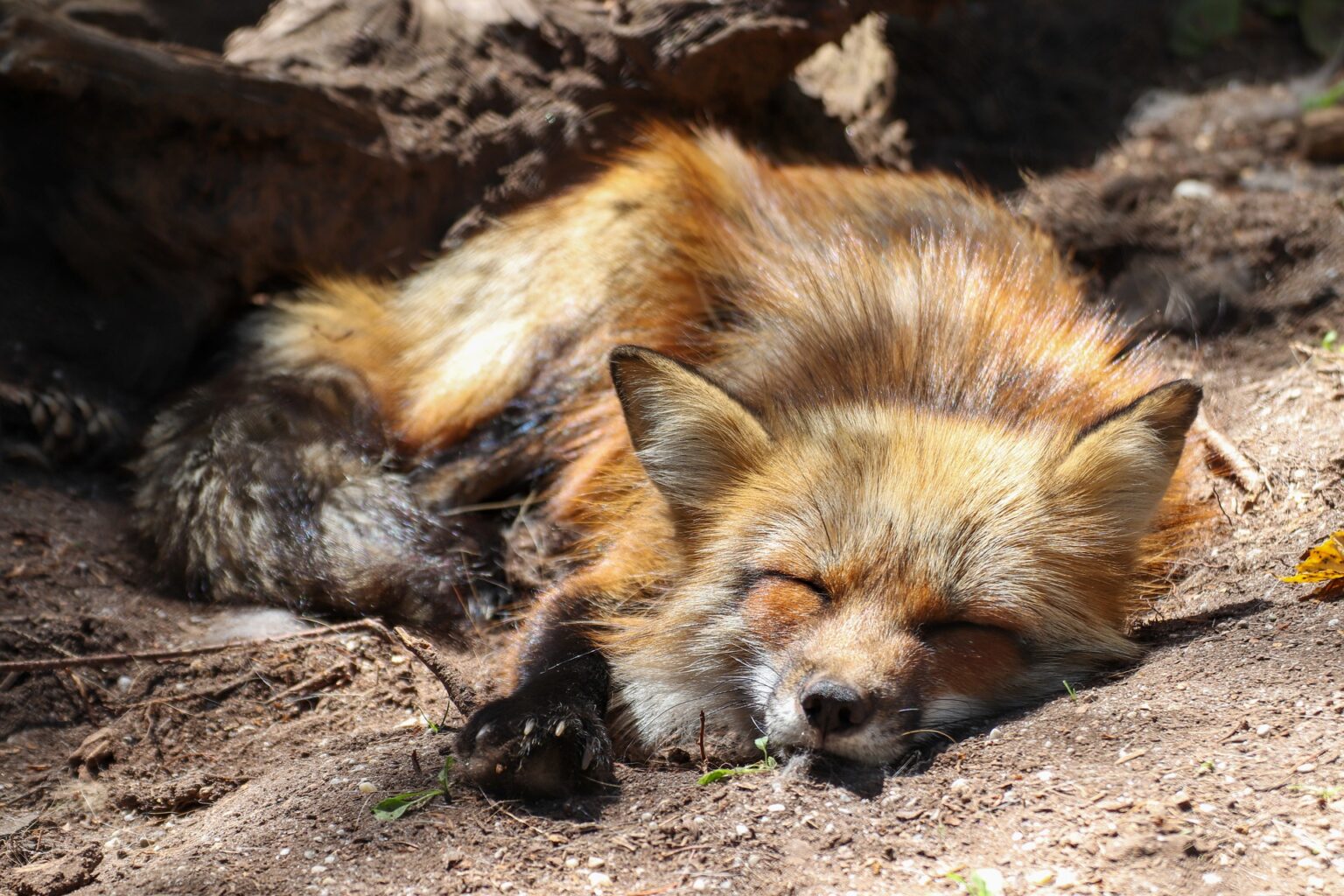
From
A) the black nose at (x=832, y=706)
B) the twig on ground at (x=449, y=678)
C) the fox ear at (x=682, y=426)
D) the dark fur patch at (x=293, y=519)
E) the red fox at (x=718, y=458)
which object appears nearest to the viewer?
the black nose at (x=832, y=706)

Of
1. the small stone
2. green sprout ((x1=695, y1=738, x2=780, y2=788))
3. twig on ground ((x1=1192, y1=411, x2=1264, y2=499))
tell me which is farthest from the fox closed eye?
the small stone

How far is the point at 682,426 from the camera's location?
324 cm

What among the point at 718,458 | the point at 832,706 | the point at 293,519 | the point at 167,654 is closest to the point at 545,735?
the point at 832,706

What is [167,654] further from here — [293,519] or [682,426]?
[682,426]

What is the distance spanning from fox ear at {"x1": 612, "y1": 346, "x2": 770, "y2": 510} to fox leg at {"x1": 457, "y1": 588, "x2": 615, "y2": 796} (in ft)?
2.11

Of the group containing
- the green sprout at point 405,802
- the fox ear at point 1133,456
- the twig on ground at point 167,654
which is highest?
the fox ear at point 1133,456

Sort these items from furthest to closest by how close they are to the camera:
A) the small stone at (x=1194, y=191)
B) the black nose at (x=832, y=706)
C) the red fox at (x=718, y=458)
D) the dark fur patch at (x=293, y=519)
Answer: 1. the small stone at (x=1194, y=191)
2. the dark fur patch at (x=293, y=519)
3. the red fox at (x=718, y=458)
4. the black nose at (x=832, y=706)

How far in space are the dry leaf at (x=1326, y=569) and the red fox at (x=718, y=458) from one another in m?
0.42

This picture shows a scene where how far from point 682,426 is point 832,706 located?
99cm

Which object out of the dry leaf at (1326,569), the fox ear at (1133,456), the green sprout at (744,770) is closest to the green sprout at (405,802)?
the green sprout at (744,770)

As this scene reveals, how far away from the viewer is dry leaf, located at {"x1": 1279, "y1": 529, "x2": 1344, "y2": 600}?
2904mm

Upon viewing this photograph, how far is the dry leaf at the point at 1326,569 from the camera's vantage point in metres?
2.90

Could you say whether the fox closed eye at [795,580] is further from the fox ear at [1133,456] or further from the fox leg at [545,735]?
the fox ear at [1133,456]

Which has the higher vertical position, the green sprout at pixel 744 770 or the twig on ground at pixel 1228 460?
the twig on ground at pixel 1228 460
